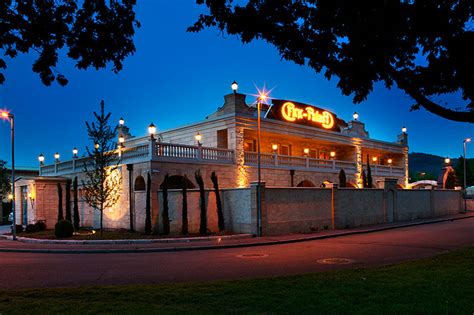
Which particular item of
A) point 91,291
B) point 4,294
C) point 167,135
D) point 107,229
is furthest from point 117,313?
point 167,135

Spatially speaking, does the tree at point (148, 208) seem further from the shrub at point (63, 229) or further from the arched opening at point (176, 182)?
the shrub at point (63, 229)

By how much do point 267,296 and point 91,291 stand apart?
3.55 m

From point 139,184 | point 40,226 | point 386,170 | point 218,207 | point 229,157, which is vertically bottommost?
point 40,226

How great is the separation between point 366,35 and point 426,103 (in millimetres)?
2552

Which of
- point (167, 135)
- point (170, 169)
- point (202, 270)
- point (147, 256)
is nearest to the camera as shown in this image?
point (202, 270)

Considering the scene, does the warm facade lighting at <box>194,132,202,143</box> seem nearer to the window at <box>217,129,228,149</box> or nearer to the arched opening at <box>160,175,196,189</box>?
the window at <box>217,129,228,149</box>

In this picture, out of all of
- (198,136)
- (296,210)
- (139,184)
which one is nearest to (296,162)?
(198,136)

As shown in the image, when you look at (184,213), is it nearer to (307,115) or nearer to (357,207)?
(357,207)

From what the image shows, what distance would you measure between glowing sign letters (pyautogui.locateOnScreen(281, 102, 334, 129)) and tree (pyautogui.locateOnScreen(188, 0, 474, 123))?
2520 centimetres

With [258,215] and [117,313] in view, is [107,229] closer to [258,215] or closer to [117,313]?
[258,215]

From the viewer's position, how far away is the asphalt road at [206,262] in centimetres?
1155

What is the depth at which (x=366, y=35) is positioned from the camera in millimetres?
11164

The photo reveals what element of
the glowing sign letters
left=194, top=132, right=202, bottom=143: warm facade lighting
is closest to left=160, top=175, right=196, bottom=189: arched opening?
left=194, top=132, right=202, bottom=143: warm facade lighting

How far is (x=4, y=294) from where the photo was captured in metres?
8.74
